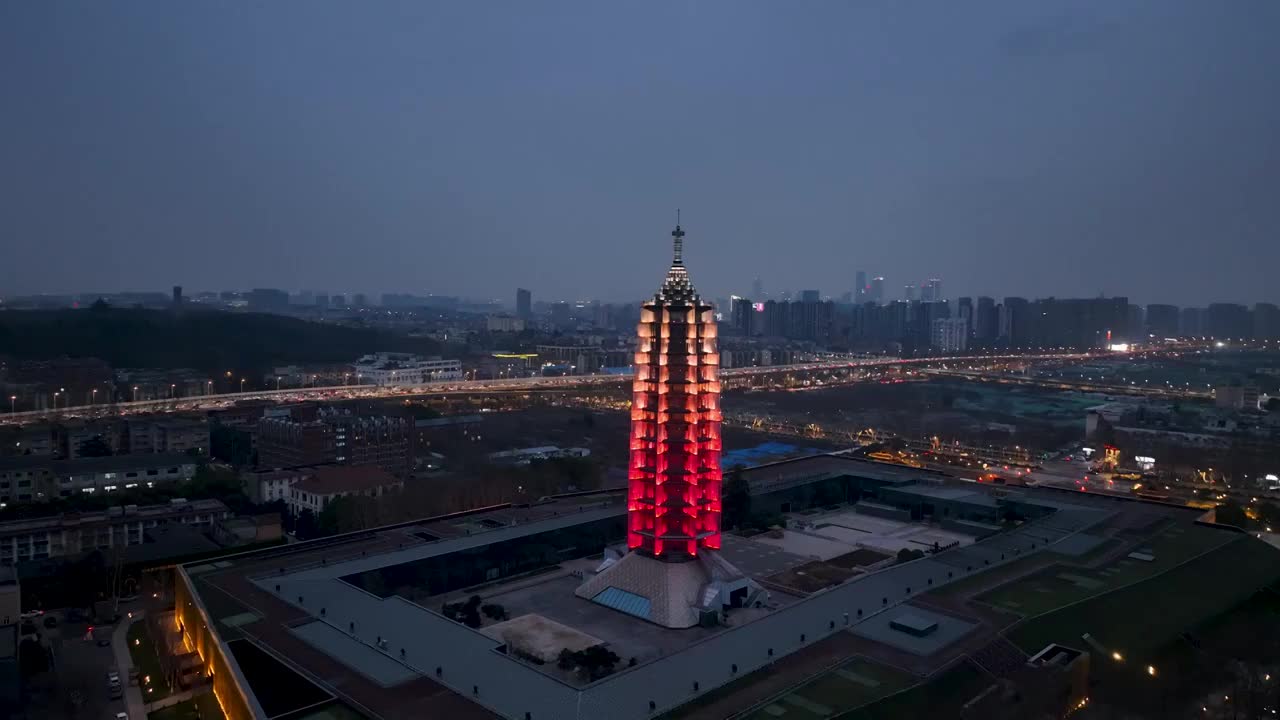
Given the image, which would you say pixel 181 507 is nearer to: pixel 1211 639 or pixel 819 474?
pixel 819 474

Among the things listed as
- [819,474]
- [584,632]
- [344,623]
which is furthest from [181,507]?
[819,474]

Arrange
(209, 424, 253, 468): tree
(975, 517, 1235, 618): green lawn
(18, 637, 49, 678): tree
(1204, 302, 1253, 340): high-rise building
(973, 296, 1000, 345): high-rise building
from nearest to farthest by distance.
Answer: (18, 637, 49, 678): tree → (975, 517, 1235, 618): green lawn → (209, 424, 253, 468): tree → (1204, 302, 1253, 340): high-rise building → (973, 296, 1000, 345): high-rise building

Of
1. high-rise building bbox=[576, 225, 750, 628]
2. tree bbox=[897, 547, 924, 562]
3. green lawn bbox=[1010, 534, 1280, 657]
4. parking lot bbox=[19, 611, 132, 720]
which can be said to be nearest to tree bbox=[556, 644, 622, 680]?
high-rise building bbox=[576, 225, 750, 628]

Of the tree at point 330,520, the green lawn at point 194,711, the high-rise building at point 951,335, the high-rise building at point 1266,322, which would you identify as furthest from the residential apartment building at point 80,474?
the high-rise building at point 1266,322

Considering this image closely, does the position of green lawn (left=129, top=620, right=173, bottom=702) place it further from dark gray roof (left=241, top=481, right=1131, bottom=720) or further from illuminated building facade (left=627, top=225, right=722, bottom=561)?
illuminated building facade (left=627, top=225, right=722, bottom=561)

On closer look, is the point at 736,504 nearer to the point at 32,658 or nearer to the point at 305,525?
the point at 305,525

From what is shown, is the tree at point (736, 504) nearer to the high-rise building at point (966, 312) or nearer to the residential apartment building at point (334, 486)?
the residential apartment building at point (334, 486)
